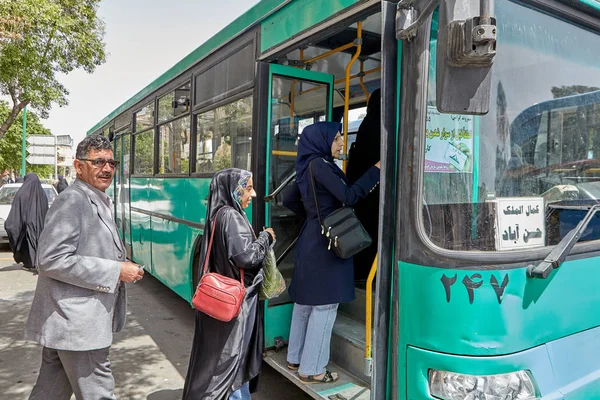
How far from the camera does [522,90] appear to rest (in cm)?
212

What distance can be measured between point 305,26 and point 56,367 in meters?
2.44

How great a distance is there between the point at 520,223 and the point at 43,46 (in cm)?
1086

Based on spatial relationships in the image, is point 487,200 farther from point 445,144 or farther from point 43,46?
point 43,46

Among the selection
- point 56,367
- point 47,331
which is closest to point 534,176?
point 47,331

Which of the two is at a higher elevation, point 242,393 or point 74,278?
point 74,278

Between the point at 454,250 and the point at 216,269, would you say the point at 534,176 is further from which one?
the point at 216,269

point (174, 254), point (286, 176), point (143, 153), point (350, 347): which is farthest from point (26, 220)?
point (350, 347)

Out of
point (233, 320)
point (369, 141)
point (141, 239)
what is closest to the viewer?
point (233, 320)

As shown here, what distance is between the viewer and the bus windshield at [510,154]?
6.58ft

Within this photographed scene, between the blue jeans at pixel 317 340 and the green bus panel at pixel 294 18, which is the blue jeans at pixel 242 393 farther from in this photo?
the green bus panel at pixel 294 18

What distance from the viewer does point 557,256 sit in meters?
1.90

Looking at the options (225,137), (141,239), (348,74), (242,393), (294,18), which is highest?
(294,18)

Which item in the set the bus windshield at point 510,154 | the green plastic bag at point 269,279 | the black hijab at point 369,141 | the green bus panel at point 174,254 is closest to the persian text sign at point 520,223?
the bus windshield at point 510,154

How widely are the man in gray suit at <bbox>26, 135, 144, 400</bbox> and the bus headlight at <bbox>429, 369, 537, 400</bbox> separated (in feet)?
5.31
